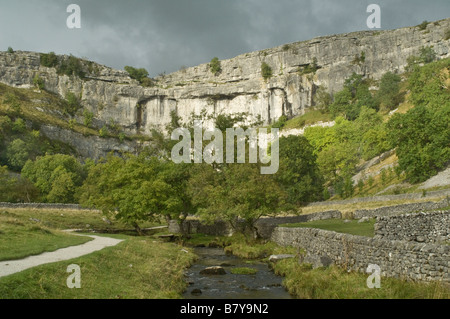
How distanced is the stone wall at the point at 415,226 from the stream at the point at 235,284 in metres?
6.04

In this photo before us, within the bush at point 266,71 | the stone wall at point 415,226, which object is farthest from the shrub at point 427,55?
the stone wall at point 415,226

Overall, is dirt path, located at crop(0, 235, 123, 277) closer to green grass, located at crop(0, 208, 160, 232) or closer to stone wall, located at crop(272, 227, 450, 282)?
stone wall, located at crop(272, 227, 450, 282)

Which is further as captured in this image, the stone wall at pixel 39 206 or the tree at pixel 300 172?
the tree at pixel 300 172

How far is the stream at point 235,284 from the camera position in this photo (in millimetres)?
15109

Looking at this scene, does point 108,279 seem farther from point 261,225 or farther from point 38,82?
point 38,82

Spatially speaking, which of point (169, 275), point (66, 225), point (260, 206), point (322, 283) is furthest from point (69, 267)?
point (66, 225)

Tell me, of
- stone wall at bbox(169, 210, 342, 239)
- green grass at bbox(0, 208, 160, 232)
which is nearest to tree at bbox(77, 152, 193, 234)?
stone wall at bbox(169, 210, 342, 239)

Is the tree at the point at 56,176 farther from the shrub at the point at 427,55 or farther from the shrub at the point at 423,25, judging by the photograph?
the shrub at the point at 423,25

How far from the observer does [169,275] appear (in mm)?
17750

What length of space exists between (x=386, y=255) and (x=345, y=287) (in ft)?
6.45

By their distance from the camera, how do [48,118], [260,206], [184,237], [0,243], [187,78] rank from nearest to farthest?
1. [0,243]
2. [260,206]
3. [184,237]
4. [48,118]
5. [187,78]

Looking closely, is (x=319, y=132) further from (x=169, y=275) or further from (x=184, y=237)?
(x=169, y=275)

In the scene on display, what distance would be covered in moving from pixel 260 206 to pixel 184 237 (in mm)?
12331

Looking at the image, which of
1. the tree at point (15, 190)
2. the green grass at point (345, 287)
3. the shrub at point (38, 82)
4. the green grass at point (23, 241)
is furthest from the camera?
the shrub at point (38, 82)
